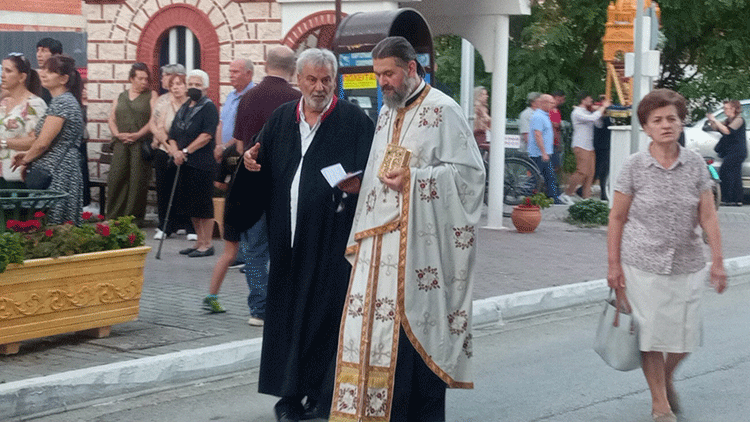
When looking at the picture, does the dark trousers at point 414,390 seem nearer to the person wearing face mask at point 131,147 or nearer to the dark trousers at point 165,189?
the dark trousers at point 165,189

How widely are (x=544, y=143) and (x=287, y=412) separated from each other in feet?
42.0

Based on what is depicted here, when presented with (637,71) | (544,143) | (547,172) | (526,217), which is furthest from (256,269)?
(547,172)

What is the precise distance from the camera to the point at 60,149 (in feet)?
28.2

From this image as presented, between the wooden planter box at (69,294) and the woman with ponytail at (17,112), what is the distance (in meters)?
1.61

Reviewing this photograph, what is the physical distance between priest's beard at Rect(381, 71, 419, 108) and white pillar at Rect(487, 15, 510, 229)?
8.61 meters

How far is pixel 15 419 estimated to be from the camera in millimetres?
6195

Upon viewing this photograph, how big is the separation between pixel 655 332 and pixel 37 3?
1944cm

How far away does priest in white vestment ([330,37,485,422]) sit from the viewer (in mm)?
5449

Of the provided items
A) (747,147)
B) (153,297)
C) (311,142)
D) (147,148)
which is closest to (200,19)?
(147,148)

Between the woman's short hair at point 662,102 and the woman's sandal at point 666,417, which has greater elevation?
the woman's short hair at point 662,102

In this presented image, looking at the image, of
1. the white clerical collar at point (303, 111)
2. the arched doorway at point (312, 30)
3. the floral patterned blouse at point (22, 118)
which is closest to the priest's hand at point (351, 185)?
the white clerical collar at point (303, 111)

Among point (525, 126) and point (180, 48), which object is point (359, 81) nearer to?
point (180, 48)

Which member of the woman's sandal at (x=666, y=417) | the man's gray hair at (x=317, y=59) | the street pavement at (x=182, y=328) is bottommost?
the woman's sandal at (x=666, y=417)

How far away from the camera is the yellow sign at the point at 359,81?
10969 millimetres
